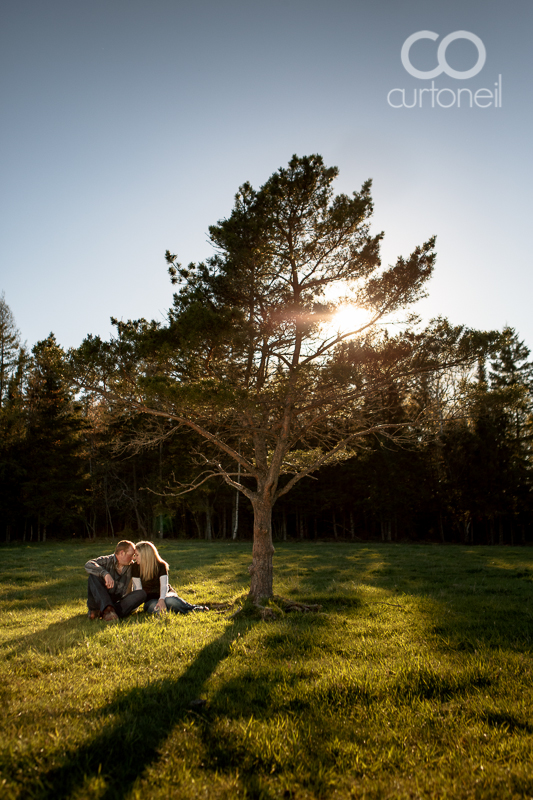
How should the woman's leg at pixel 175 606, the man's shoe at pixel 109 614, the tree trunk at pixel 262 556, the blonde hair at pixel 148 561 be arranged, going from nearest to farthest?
the man's shoe at pixel 109 614 < the blonde hair at pixel 148 561 < the woman's leg at pixel 175 606 < the tree trunk at pixel 262 556

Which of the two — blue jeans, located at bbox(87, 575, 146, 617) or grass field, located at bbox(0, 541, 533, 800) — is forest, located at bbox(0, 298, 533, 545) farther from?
grass field, located at bbox(0, 541, 533, 800)

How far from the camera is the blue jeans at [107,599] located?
7297 millimetres

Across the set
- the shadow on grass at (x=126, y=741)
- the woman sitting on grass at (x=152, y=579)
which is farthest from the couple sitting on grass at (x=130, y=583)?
the shadow on grass at (x=126, y=741)

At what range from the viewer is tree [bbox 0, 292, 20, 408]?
105ft

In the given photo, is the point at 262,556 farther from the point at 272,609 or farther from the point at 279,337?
the point at 279,337

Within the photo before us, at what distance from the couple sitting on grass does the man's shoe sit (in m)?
0.08

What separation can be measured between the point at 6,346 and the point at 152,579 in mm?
31203

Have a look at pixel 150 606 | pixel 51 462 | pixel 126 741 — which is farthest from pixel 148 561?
pixel 51 462

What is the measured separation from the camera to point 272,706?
147 inches

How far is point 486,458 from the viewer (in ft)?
97.7

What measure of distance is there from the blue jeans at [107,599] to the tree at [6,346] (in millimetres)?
29677

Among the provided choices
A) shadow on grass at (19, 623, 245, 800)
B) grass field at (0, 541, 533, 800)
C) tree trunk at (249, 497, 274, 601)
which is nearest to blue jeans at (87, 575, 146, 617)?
grass field at (0, 541, 533, 800)

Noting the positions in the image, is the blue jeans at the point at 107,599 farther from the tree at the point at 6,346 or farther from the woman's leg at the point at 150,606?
the tree at the point at 6,346

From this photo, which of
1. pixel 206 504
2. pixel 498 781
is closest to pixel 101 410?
pixel 498 781
